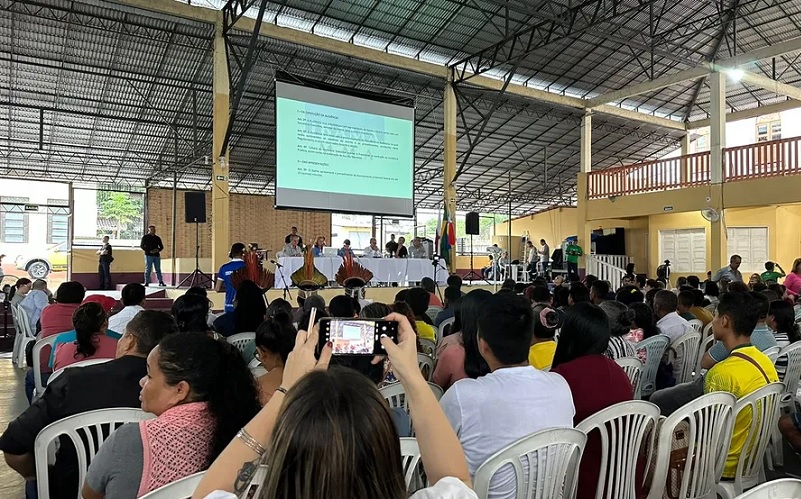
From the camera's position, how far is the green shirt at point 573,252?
1283 centimetres

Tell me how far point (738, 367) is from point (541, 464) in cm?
128

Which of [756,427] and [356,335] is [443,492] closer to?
[356,335]

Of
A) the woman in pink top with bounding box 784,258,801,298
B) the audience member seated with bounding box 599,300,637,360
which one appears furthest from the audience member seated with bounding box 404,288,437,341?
the woman in pink top with bounding box 784,258,801,298

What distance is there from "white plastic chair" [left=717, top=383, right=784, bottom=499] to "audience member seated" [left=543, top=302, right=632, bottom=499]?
1.55 ft

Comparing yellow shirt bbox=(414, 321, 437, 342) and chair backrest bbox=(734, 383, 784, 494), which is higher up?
yellow shirt bbox=(414, 321, 437, 342)

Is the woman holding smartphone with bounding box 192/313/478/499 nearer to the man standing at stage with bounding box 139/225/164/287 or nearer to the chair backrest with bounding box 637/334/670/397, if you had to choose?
the chair backrest with bounding box 637/334/670/397

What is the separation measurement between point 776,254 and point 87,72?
584 inches

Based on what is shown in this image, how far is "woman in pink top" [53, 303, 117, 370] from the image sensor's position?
2.77 metres

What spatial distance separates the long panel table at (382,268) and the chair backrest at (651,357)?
626cm

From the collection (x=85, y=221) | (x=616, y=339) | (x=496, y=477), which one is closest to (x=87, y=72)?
(x=85, y=221)

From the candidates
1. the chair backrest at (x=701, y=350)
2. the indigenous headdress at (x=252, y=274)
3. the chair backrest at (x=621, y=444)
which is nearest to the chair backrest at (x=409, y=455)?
→ the chair backrest at (x=621, y=444)

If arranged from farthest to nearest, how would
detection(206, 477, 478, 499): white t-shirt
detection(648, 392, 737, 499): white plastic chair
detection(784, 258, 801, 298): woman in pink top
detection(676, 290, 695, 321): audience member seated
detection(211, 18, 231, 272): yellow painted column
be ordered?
detection(211, 18, 231, 272): yellow painted column → detection(784, 258, 801, 298): woman in pink top → detection(676, 290, 695, 321): audience member seated → detection(648, 392, 737, 499): white plastic chair → detection(206, 477, 478, 499): white t-shirt

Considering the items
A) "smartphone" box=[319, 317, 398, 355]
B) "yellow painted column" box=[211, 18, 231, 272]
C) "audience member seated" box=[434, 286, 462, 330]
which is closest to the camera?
"smartphone" box=[319, 317, 398, 355]

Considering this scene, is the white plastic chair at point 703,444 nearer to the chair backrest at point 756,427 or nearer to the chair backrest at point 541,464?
the chair backrest at point 756,427
